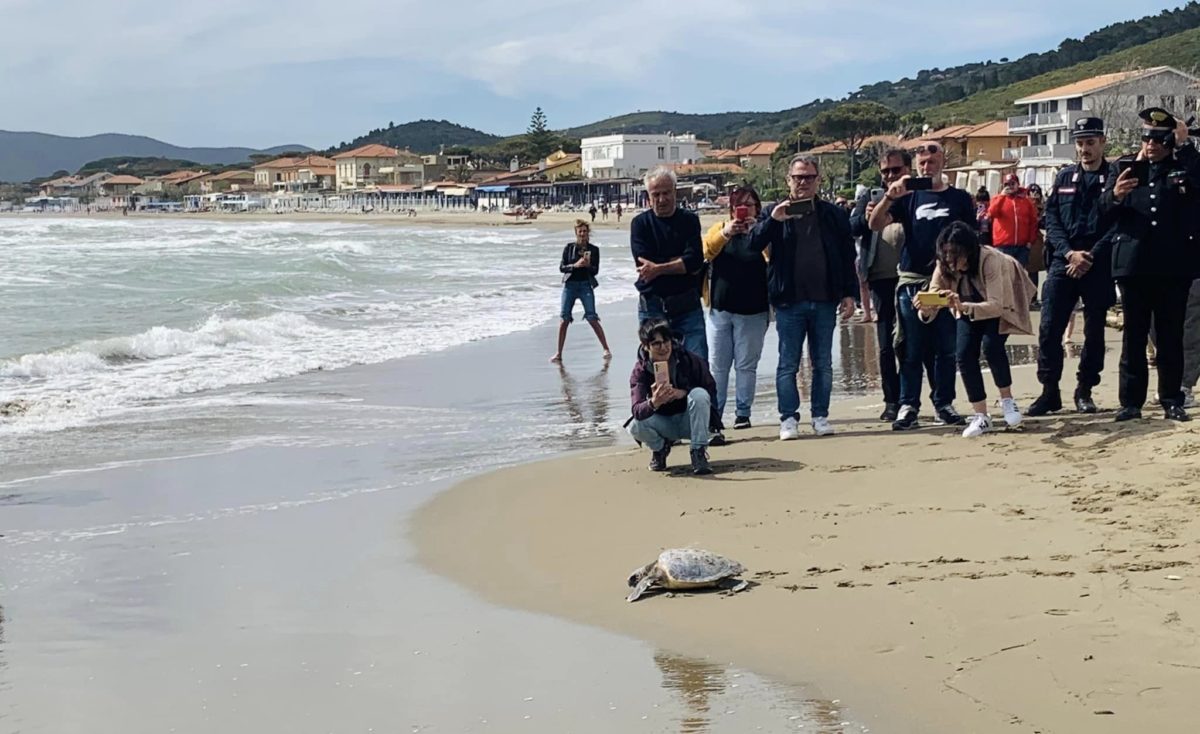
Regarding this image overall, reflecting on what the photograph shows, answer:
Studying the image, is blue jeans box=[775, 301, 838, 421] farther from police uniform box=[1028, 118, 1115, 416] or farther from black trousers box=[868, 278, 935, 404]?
police uniform box=[1028, 118, 1115, 416]

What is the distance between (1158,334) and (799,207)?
2.03 m

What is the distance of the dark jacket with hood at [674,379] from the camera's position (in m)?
6.67

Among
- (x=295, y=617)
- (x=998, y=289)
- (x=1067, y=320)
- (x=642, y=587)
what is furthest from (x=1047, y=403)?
(x=295, y=617)

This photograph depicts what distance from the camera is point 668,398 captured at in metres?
6.60

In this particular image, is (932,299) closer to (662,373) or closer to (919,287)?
(919,287)

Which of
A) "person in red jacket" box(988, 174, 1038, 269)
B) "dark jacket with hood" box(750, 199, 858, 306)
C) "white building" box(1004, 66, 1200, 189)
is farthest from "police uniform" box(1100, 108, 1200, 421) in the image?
"white building" box(1004, 66, 1200, 189)

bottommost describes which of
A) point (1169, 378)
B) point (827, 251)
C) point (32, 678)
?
point (32, 678)

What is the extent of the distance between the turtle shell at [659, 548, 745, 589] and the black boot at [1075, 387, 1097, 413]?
3342mm

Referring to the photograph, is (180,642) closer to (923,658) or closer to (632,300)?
(923,658)

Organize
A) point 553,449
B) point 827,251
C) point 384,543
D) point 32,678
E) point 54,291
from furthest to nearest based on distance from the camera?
point 54,291
point 553,449
point 827,251
point 384,543
point 32,678

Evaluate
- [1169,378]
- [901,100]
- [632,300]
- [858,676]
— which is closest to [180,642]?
[858,676]

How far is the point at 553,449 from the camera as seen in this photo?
26.8 ft

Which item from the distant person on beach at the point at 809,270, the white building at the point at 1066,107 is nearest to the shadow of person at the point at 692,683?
the distant person on beach at the point at 809,270

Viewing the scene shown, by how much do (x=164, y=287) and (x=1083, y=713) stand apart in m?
25.3
